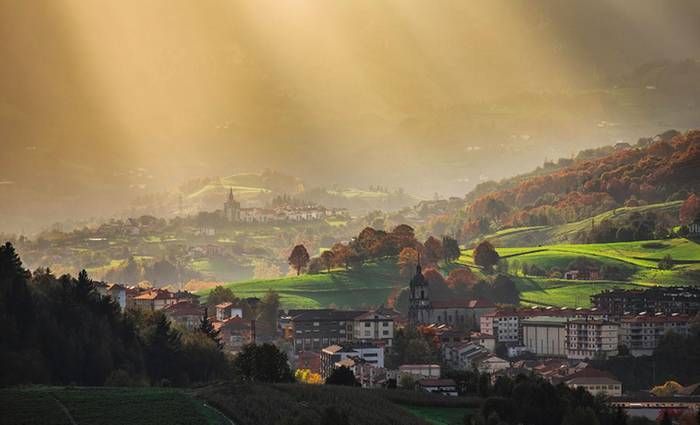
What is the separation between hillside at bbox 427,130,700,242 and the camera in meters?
154

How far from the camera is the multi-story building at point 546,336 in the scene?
296 ft

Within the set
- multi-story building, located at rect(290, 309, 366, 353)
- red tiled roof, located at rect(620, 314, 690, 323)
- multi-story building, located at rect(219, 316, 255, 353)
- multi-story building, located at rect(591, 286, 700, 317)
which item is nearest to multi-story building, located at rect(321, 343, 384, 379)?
multi-story building, located at rect(219, 316, 255, 353)

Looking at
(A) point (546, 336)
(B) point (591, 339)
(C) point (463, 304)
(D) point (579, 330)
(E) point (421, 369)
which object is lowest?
(E) point (421, 369)

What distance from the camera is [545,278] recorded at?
384 ft

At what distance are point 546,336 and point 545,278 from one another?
1017 inches

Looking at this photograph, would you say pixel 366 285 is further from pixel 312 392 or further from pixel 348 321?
pixel 312 392

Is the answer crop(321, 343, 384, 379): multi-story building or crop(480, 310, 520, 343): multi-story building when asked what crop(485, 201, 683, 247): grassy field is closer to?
crop(480, 310, 520, 343): multi-story building

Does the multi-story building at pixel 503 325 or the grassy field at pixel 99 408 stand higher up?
the multi-story building at pixel 503 325

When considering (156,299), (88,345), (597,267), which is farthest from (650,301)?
(88,345)

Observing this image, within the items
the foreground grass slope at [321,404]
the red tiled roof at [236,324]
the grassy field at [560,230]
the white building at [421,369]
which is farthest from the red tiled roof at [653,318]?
the grassy field at [560,230]

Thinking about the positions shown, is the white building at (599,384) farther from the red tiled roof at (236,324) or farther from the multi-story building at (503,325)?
the red tiled roof at (236,324)

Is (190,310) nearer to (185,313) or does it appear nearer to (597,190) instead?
(185,313)

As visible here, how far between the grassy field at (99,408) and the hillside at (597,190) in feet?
358

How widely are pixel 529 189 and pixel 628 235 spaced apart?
175 ft
